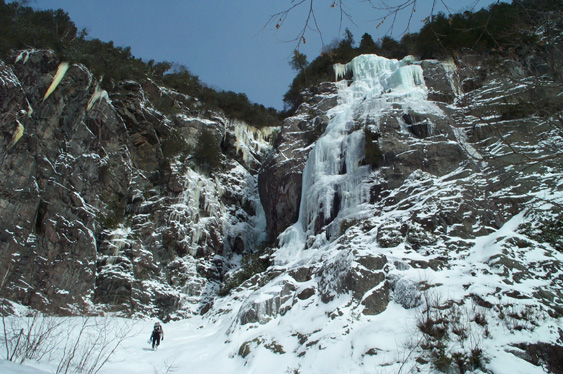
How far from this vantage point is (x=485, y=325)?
7.40 m

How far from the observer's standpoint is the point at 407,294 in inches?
363

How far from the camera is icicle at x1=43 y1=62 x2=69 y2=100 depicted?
16.7 meters

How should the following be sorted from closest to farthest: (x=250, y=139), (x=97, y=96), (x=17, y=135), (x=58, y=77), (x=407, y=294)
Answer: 1. (x=407, y=294)
2. (x=17, y=135)
3. (x=58, y=77)
4. (x=97, y=96)
5. (x=250, y=139)

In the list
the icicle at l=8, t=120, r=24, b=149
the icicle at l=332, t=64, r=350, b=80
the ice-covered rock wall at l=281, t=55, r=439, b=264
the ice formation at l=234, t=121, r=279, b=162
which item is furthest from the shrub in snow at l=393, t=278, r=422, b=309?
the icicle at l=332, t=64, r=350, b=80

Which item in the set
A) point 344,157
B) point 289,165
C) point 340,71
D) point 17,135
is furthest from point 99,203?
point 340,71

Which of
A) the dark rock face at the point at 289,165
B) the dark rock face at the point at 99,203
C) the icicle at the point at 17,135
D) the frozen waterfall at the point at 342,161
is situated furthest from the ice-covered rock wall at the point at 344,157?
the icicle at the point at 17,135

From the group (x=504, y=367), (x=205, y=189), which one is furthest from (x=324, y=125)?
(x=504, y=367)

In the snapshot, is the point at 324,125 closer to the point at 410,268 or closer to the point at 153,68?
the point at 410,268

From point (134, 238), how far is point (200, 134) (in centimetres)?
870

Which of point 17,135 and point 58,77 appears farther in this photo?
point 58,77

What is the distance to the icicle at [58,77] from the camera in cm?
1672

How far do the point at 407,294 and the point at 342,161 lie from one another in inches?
359

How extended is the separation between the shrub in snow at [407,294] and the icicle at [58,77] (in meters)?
16.7

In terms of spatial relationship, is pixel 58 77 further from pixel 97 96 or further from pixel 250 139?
pixel 250 139
